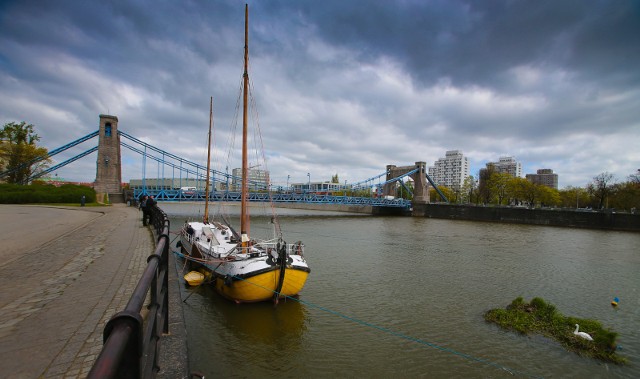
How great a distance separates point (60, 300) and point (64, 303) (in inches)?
9.5

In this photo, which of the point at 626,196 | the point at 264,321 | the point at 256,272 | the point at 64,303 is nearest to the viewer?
the point at 64,303

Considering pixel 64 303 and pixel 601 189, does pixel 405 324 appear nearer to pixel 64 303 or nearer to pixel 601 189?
pixel 64 303

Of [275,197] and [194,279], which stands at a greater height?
[275,197]

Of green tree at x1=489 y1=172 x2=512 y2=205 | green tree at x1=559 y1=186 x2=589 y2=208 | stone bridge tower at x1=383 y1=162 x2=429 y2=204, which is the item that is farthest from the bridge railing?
green tree at x1=559 y1=186 x2=589 y2=208

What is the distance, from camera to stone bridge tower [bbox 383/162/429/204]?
75.9 metres

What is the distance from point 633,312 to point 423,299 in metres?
7.08

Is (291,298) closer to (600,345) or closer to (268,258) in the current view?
(268,258)

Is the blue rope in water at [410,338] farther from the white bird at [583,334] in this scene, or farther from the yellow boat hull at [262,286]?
the white bird at [583,334]

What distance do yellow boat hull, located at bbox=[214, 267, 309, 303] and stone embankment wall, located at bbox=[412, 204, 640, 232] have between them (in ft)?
170

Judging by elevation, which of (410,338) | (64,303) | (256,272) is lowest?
(410,338)

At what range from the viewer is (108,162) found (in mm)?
45500

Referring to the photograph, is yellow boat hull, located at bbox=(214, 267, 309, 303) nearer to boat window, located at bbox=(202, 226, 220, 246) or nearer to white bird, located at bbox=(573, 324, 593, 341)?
boat window, located at bbox=(202, 226, 220, 246)

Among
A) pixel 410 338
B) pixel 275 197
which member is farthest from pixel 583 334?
pixel 275 197

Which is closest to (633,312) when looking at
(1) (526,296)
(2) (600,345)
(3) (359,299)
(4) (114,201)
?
(1) (526,296)
